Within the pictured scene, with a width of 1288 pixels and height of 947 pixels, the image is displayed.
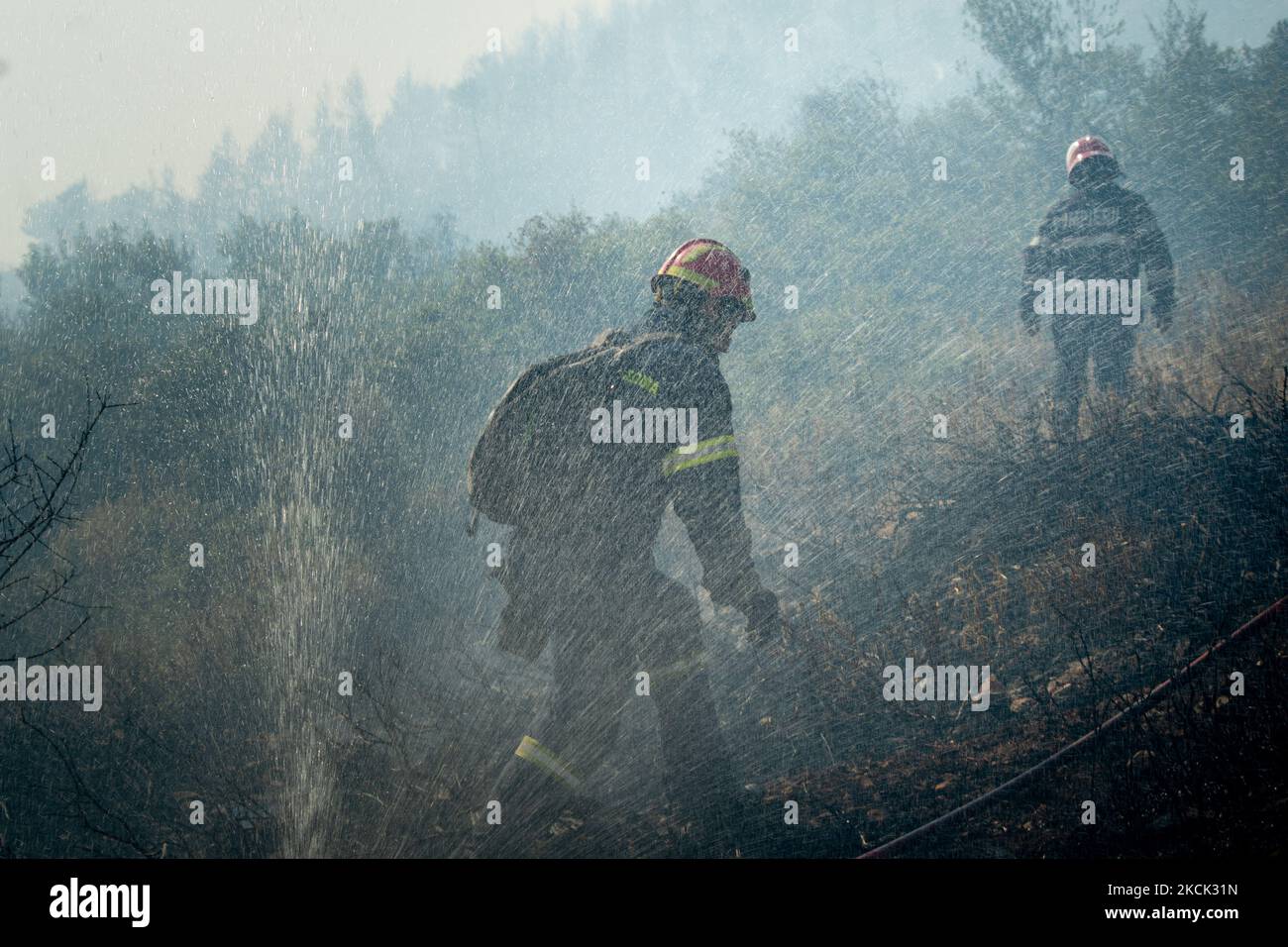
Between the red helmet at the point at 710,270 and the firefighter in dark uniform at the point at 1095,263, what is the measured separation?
3.39 meters

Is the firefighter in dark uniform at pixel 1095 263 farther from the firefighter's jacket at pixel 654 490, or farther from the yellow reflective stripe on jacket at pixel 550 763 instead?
the yellow reflective stripe on jacket at pixel 550 763

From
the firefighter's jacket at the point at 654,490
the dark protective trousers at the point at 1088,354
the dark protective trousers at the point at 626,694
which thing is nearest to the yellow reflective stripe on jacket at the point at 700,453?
the firefighter's jacket at the point at 654,490

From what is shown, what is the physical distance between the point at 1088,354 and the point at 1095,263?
0.78m

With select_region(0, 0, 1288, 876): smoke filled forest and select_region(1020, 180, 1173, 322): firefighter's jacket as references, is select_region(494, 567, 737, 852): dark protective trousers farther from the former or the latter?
select_region(1020, 180, 1173, 322): firefighter's jacket

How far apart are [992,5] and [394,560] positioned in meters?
19.9

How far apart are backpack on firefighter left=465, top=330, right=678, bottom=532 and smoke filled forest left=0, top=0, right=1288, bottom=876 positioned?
146 millimetres

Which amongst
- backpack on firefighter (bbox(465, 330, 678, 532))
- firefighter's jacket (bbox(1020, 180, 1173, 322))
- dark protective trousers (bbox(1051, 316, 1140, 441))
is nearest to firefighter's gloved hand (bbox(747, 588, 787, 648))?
backpack on firefighter (bbox(465, 330, 678, 532))

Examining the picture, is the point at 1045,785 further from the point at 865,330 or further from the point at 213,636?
the point at 865,330

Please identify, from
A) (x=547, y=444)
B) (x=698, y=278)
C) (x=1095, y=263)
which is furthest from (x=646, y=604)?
(x=1095, y=263)

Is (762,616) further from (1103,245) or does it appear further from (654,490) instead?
(1103,245)

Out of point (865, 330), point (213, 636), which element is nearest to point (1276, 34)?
point (865, 330)

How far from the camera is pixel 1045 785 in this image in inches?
131
